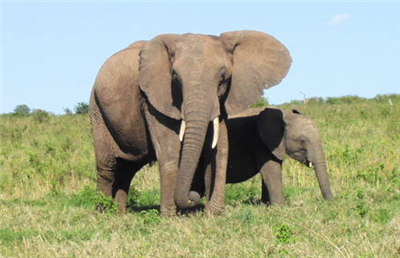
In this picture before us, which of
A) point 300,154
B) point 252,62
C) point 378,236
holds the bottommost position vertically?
point 378,236

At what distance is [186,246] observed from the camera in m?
7.63

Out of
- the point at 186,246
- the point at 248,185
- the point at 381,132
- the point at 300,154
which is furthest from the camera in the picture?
the point at 381,132

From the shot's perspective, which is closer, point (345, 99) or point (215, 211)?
point (215, 211)

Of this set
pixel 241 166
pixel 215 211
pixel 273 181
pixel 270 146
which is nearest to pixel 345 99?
pixel 241 166

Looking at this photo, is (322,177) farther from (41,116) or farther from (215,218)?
(41,116)

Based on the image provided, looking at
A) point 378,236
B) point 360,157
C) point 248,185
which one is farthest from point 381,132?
point 378,236

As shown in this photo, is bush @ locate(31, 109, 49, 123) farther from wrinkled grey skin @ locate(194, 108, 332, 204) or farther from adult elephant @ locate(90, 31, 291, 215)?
wrinkled grey skin @ locate(194, 108, 332, 204)

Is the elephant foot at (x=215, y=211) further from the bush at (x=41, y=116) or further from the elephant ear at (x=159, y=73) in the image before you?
the bush at (x=41, y=116)

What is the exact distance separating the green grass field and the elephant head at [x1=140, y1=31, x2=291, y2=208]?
0.97 m

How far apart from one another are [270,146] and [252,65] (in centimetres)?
130

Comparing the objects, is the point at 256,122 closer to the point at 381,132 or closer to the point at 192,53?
the point at 192,53

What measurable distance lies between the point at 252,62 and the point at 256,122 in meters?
1.26

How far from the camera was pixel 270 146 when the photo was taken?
11.4 m

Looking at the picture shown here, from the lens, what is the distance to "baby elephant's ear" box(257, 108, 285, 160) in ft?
37.6
